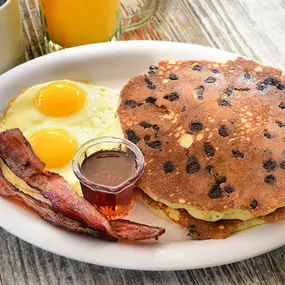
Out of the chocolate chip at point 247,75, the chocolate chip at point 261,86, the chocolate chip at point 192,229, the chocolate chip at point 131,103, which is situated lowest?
the chocolate chip at point 192,229

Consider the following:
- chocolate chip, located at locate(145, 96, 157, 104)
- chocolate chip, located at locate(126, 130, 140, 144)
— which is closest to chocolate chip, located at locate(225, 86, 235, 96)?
chocolate chip, located at locate(145, 96, 157, 104)

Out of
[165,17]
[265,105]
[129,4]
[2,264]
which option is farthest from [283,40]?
[2,264]

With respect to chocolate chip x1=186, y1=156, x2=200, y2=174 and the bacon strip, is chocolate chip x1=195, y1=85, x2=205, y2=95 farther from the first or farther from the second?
the bacon strip

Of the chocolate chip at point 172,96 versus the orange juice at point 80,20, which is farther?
the orange juice at point 80,20

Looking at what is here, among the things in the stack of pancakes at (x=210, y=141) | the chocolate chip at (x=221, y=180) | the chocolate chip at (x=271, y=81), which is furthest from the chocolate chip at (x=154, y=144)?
the chocolate chip at (x=271, y=81)

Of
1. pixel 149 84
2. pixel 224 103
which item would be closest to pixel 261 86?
pixel 224 103

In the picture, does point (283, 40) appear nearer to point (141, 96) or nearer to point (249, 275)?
point (141, 96)

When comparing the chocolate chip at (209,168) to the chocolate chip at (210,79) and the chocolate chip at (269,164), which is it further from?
the chocolate chip at (210,79)
